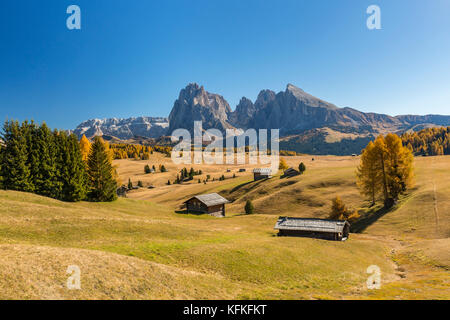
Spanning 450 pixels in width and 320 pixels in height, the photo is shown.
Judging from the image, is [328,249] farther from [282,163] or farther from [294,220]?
[282,163]

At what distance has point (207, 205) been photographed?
64750mm

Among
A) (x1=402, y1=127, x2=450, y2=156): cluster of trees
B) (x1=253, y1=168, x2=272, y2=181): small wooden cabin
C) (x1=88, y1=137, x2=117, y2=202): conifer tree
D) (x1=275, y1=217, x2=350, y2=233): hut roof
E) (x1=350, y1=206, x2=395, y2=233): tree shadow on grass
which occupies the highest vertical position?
(x1=402, y1=127, x2=450, y2=156): cluster of trees

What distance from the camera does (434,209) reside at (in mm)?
49625

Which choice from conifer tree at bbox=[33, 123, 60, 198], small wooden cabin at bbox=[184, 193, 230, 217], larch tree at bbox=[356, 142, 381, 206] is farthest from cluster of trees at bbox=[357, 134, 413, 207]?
conifer tree at bbox=[33, 123, 60, 198]

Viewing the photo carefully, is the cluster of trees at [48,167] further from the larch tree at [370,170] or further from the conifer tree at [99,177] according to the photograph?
the larch tree at [370,170]

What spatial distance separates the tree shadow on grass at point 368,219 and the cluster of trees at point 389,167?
2.26 metres

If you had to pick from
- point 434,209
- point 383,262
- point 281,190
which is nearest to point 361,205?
point 434,209

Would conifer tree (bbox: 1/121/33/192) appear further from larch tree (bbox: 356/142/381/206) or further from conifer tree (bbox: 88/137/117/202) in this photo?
larch tree (bbox: 356/142/381/206)

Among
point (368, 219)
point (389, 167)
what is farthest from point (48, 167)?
point (389, 167)

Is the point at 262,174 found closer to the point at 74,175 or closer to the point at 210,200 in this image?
the point at 210,200

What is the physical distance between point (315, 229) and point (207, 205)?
29.7 metres

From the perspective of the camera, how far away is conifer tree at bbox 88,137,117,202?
52.7 m

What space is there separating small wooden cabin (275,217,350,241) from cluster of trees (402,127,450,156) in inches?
5690

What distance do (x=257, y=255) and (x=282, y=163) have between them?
93.4 meters
